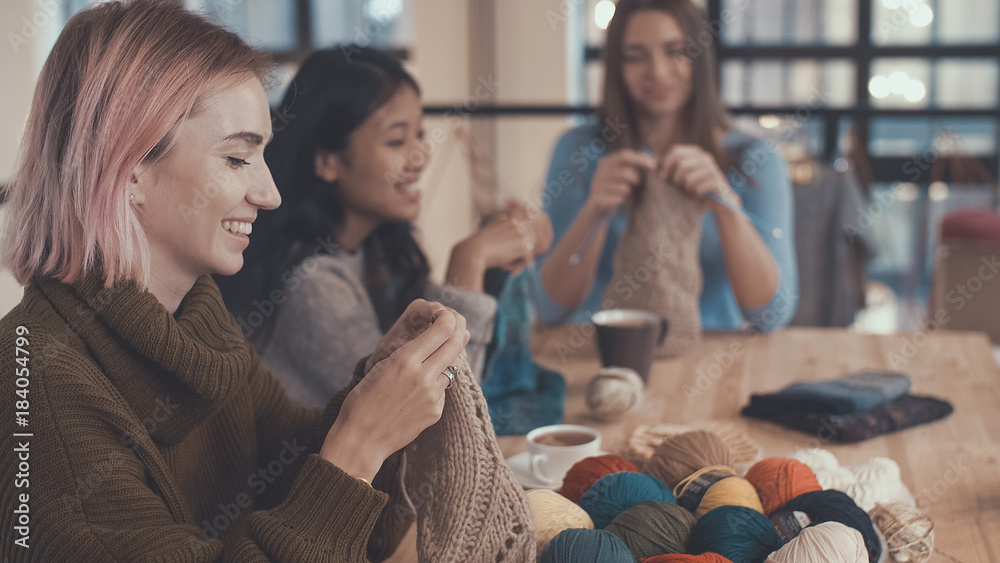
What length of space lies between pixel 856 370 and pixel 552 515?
0.84 metres

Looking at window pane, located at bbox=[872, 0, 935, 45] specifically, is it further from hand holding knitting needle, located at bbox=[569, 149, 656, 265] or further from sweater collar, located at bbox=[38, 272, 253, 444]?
sweater collar, located at bbox=[38, 272, 253, 444]

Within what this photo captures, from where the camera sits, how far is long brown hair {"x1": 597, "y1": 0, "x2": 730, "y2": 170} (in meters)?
1.77

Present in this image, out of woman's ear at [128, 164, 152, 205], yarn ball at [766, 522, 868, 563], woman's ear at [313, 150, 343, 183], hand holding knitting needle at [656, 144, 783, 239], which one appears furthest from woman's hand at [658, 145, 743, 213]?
woman's ear at [128, 164, 152, 205]

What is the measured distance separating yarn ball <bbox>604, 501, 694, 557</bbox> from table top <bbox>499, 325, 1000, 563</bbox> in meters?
0.27

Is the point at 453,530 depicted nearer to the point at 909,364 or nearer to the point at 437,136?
the point at 909,364

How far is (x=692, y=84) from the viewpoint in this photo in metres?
1.80

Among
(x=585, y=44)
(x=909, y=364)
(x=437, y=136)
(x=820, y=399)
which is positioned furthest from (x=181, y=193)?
(x=585, y=44)

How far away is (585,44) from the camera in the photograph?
438 centimetres

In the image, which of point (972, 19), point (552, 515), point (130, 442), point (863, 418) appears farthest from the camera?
point (972, 19)

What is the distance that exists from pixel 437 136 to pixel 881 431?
2652 mm

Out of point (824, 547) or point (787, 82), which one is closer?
point (824, 547)

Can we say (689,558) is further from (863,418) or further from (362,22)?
(362,22)

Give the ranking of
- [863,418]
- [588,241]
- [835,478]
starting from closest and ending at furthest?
1. [835,478]
2. [863,418]
3. [588,241]

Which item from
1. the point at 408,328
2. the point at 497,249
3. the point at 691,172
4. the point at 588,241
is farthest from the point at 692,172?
the point at 408,328
